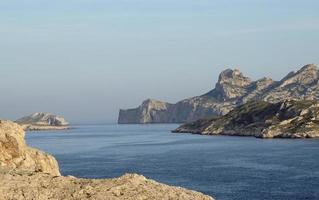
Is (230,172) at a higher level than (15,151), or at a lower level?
lower

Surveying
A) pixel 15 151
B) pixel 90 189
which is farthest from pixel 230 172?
pixel 90 189

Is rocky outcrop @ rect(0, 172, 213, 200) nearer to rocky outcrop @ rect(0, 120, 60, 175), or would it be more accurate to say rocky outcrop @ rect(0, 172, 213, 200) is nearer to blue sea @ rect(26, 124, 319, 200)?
rocky outcrop @ rect(0, 120, 60, 175)

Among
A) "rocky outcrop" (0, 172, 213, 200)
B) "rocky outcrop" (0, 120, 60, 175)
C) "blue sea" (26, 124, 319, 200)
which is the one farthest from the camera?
"blue sea" (26, 124, 319, 200)

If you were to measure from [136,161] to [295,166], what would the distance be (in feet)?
168

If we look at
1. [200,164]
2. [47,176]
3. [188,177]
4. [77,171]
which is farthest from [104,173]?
[47,176]

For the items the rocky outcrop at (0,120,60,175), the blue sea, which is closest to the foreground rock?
the rocky outcrop at (0,120,60,175)

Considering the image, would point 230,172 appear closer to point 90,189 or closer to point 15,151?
point 15,151

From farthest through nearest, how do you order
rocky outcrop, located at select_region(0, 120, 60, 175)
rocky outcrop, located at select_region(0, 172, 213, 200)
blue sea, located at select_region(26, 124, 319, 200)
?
1. blue sea, located at select_region(26, 124, 319, 200)
2. rocky outcrop, located at select_region(0, 120, 60, 175)
3. rocky outcrop, located at select_region(0, 172, 213, 200)

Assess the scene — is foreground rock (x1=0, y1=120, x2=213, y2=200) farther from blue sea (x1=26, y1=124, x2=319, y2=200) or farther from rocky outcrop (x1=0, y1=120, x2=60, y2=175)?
blue sea (x1=26, y1=124, x2=319, y2=200)

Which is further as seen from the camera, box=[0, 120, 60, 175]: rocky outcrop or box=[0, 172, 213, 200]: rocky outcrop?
box=[0, 120, 60, 175]: rocky outcrop

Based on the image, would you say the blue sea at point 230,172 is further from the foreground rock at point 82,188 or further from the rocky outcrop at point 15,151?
the foreground rock at point 82,188

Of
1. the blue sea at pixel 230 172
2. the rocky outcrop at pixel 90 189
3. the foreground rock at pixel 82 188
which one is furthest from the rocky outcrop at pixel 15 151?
the blue sea at pixel 230 172

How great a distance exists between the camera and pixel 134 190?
3425 cm

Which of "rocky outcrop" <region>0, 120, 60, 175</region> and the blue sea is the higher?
"rocky outcrop" <region>0, 120, 60, 175</region>
